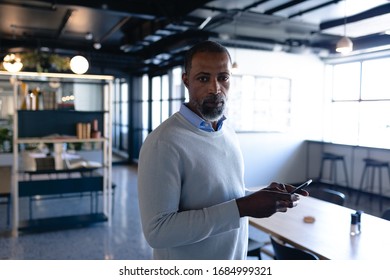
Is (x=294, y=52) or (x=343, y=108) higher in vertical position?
(x=294, y=52)

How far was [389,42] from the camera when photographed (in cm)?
309

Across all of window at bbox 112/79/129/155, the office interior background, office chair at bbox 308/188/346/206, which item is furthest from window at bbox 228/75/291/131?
window at bbox 112/79/129/155

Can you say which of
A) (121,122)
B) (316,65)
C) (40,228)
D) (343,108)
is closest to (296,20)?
(316,65)

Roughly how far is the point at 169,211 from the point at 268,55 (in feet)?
19.0

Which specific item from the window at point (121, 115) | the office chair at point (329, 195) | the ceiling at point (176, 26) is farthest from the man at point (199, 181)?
the window at point (121, 115)

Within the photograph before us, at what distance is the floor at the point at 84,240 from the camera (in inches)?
132

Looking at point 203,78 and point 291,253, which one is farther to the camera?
point 291,253

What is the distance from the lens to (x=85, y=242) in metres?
3.72

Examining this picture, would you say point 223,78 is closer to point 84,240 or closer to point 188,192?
point 188,192

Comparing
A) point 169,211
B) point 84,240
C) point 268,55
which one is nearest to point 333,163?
point 268,55

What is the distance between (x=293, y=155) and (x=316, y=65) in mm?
1658

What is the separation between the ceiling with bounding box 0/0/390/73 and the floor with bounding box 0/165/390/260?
2281mm

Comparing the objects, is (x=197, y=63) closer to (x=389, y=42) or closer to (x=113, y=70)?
(x=389, y=42)

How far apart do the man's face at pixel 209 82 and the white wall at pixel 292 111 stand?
4.69 meters
